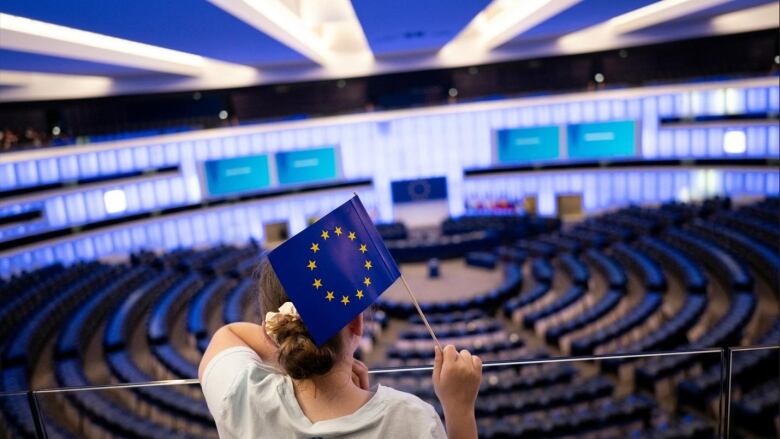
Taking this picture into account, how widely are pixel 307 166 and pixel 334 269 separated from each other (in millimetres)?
24908

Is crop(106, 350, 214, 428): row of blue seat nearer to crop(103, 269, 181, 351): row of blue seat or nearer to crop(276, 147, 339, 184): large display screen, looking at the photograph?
crop(103, 269, 181, 351): row of blue seat

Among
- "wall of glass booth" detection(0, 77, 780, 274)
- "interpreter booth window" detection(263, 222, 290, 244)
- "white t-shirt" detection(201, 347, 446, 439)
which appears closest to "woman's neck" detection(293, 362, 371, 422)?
"white t-shirt" detection(201, 347, 446, 439)

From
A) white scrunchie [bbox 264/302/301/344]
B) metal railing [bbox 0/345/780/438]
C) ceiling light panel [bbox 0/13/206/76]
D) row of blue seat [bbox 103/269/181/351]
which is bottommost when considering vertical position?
row of blue seat [bbox 103/269/181/351]

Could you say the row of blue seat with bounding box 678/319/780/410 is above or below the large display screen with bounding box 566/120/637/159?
below

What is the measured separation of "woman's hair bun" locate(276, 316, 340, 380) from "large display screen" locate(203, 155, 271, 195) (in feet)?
80.6

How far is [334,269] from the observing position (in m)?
1.99

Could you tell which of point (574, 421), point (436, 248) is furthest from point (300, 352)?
point (436, 248)

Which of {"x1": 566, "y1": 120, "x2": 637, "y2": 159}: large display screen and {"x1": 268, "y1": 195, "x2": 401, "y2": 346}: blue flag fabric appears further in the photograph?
{"x1": 566, "y1": 120, "x2": 637, "y2": 159}: large display screen

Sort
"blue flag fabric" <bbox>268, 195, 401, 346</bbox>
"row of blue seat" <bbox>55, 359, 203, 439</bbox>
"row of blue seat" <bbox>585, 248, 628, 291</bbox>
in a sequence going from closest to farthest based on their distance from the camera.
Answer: "blue flag fabric" <bbox>268, 195, 401, 346</bbox>, "row of blue seat" <bbox>55, 359, 203, 439</bbox>, "row of blue seat" <bbox>585, 248, 628, 291</bbox>

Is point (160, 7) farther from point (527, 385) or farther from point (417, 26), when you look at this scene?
point (527, 385)

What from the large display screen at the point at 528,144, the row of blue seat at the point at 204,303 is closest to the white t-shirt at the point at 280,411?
the row of blue seat at the point at 204,303

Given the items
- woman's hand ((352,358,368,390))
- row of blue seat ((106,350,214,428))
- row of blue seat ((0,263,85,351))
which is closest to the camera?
woman's hand ((352,358,368,390))

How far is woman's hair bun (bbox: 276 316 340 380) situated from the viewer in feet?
5.43

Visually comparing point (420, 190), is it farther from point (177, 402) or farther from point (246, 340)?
point (246, 340)
